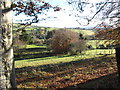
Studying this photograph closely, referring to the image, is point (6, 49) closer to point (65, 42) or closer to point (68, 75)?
point (68, 75)

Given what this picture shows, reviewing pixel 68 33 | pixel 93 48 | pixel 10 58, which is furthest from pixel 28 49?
pixel 10 58

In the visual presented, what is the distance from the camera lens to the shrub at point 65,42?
18.6 meters

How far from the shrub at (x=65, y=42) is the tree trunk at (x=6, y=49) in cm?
1500

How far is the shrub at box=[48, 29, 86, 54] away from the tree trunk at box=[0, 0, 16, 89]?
15005 mm

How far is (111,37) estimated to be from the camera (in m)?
7.33

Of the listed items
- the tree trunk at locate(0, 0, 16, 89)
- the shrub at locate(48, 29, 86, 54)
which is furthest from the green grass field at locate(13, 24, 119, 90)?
the shrub at locate(48, 29, 86, 54)

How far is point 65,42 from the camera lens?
20.1 meters

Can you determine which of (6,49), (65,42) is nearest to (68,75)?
(6,49)

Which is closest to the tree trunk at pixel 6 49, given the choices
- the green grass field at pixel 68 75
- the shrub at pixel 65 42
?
the green grass field at pixel 68 75

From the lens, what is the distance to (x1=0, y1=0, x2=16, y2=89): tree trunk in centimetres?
271

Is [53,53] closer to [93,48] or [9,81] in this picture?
[93,48]

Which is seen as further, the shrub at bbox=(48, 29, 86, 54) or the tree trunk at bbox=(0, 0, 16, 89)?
the shrub at bbox=(48, 29, 86, 54)

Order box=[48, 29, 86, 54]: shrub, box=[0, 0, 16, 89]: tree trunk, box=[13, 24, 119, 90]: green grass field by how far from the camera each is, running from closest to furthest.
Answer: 1. box=[0, 0, 16, 89]: tree trunk
2. box=[13, 24, 119, 90]: green grass field
3. box=[48, 29, 86, 54]: shrub

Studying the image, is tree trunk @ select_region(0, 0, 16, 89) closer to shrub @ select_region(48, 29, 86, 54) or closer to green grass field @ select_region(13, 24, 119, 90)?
green grass field @ select_region(13, 24, 119, 90)
